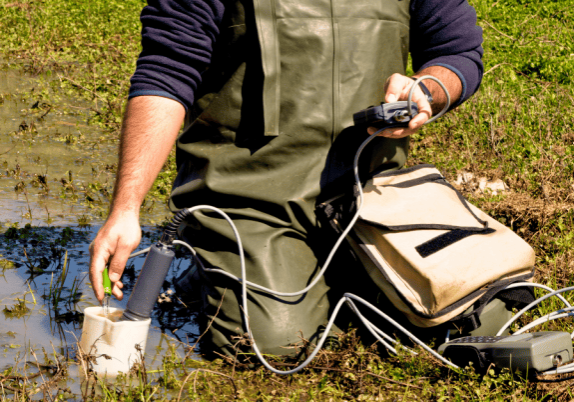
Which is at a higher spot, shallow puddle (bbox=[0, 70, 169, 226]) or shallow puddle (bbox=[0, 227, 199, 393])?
shallow puddle (bbox=[0, 227, 199, 393])

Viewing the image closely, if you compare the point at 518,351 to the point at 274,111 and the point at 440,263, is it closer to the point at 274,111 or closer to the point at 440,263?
the point at 440,263

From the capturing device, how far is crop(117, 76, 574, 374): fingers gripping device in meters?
2.31

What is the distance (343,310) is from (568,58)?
18.1 ft

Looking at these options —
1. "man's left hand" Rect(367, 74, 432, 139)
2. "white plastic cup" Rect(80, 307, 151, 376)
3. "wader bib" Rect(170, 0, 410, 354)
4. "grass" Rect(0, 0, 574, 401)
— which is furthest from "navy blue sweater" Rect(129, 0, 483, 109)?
"grass" Rect(0, 0, 574, 401)

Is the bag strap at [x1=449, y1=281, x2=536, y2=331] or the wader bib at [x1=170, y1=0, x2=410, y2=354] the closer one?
the bag strap at [x1=449, y1=281, x2=536, y2=331]

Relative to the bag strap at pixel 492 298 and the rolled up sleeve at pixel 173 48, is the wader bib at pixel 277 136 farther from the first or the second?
the bag strap at pixel 492 298

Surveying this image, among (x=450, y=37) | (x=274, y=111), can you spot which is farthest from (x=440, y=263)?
(x=450, y=37)

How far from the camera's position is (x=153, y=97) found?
2516 millimetres

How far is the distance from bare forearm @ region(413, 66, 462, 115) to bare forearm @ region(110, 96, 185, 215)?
1.13 meters

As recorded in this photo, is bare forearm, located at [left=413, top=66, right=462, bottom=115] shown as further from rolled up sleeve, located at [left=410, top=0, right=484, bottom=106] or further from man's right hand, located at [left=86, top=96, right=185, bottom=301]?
man's right hand, located at [left=86, top=96, right=185, bottom=301]

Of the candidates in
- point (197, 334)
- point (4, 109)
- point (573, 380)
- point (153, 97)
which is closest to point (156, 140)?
point (153, 97)

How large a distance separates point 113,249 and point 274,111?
896mm

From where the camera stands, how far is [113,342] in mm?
2348

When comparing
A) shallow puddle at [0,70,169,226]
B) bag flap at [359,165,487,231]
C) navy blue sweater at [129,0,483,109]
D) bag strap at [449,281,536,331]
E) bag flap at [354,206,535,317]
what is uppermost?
navy blue sweater at [129,0,483,109]
